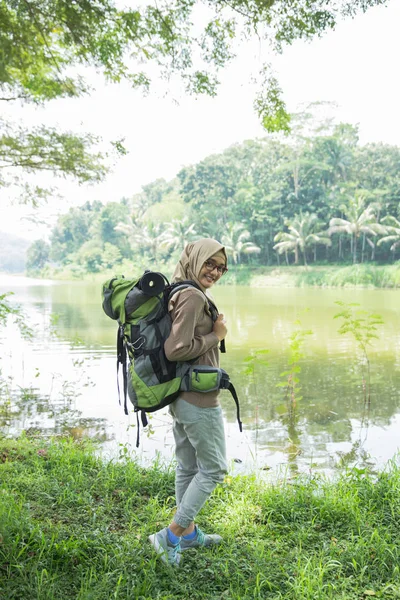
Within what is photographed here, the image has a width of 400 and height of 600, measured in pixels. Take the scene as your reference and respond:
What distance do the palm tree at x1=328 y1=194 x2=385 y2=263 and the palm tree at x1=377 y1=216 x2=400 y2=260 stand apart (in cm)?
52

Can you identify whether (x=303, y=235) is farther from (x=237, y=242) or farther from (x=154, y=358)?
(x=154, y=358)

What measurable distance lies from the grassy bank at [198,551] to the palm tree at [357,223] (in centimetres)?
3136

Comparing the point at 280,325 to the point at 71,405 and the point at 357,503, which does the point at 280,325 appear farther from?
the point at 357,503

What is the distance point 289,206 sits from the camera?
39781 millimetres

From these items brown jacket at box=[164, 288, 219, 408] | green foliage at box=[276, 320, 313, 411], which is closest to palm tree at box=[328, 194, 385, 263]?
green foliage at box=[276, 320, 313, 411]

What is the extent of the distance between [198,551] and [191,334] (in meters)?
1.02

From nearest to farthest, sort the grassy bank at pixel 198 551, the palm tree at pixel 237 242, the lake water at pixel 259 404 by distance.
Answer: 1. the grassy bank at pixel 198 551
2. the lake water at pixel 259 404
3. the palm tree at pixel 237 242

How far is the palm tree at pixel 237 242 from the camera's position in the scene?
3628 centimetres

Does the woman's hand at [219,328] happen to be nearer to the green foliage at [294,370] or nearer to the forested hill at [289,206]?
the green foliage at [294,370]

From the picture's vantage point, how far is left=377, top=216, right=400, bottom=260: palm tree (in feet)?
106

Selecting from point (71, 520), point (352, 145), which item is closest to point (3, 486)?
point (71, 520)

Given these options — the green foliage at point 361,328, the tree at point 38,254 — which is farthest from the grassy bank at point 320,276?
the tree at point 38,254

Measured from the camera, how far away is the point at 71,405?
5922mm

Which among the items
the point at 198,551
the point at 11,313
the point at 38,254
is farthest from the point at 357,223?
the point at 38,254
